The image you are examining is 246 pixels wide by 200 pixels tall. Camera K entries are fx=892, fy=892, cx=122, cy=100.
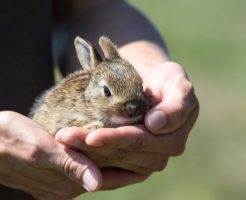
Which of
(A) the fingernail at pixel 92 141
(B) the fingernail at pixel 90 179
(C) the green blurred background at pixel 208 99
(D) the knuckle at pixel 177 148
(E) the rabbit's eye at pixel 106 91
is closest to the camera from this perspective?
(A) the fingernail at pixel 92 141

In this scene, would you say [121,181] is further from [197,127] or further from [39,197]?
[197,127]

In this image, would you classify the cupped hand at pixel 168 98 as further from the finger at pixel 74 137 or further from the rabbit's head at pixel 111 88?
the finger at pixel 74 137

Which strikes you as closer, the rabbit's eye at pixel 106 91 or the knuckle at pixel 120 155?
the knuckle at pixel 120 155

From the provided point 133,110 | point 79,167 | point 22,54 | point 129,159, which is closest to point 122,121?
point 133,110

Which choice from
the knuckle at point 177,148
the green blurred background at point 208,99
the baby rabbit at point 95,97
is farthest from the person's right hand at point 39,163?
the green blurred background at point 208,99

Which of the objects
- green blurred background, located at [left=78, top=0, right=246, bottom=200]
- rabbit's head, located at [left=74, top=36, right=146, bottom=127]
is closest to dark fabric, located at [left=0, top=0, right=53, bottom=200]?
rabbit's head, located at [left=74, top=36, right=146, bottom=127]

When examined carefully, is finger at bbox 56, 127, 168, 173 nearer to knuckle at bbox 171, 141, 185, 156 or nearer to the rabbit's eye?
knuckle at bbox 171, 141, 185, 156
